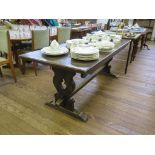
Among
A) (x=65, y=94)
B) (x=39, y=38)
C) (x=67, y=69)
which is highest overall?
(x=39, y=38)

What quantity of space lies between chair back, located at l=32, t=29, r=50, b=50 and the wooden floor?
0.55m

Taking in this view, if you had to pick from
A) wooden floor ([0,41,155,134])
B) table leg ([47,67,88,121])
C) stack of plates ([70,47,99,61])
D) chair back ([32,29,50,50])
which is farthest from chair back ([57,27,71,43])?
stack of plates ([70,47,99,61])

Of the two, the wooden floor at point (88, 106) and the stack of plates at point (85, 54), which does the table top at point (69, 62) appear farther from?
the wooden floor at point (88, 106)

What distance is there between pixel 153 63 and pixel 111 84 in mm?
1899

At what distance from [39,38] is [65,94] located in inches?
56.8

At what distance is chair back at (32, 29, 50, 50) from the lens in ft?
9.41

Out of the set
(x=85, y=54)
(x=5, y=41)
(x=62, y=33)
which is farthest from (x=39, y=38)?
(x=85, y=54)

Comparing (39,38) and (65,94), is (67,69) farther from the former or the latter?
(39,38)

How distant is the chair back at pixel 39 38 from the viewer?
2.87 m

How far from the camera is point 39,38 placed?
9.66 feet

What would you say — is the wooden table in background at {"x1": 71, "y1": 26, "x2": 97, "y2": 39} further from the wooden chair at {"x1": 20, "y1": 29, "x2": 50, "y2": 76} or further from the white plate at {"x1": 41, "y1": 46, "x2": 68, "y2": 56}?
the white plate at {"x1": 41, "y1": 46, "x2": 68, "y2": 56}
